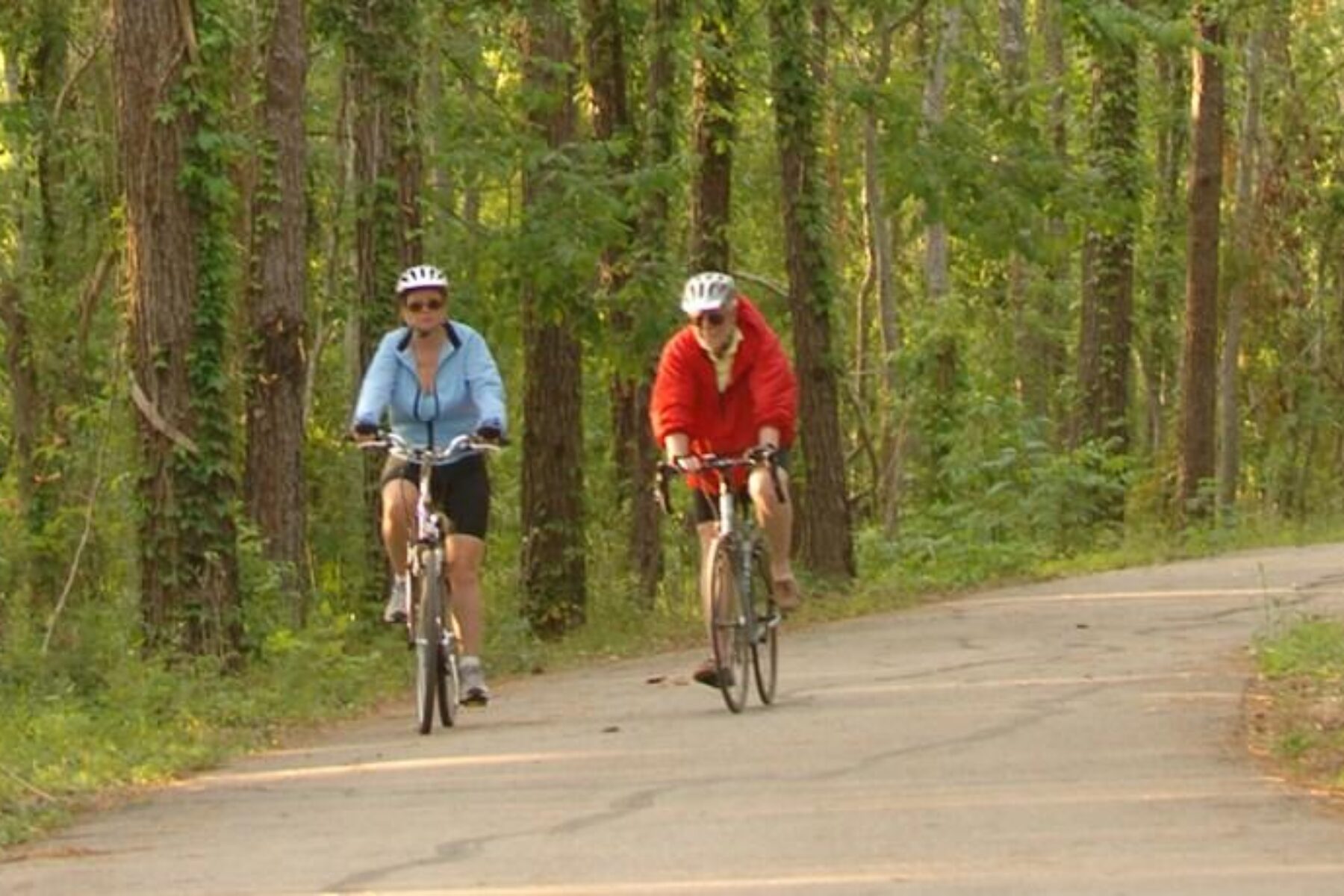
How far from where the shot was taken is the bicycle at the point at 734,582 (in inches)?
575

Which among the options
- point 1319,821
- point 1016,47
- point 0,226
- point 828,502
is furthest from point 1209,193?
point 1319,821

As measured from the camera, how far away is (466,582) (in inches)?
580

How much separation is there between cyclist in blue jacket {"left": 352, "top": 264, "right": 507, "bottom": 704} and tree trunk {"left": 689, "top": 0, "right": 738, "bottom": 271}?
1109cm

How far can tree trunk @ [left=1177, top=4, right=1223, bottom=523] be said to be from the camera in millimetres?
35312

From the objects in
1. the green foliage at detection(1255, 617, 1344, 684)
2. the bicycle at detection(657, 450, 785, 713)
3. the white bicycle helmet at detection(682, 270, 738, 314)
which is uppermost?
the white bicycle helmet at detection(682, 270, 738, 314)

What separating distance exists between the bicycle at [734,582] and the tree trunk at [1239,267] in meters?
24.3

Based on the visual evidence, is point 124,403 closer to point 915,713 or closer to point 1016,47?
point 915,713

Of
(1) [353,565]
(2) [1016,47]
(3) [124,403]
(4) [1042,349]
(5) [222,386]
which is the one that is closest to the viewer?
(5) [222,386]

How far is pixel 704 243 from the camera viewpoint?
26172 mm

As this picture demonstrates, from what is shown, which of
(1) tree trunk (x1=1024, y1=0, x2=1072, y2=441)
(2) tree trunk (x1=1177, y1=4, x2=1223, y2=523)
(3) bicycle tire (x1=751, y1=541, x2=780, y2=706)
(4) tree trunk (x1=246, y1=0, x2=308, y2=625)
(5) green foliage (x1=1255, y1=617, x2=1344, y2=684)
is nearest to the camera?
(3) bicycle tire (x1=751, y1=541, x2=780, y2=706)

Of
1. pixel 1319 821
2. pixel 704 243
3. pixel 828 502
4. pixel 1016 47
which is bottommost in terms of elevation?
pixel 1319 821

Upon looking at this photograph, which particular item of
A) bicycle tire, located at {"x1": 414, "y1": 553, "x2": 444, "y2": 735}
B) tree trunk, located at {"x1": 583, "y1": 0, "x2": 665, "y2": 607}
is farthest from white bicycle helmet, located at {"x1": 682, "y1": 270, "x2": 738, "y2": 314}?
tree trunk, located at {"x1": 583, "y1": 0, "x2": 665, "y2": 607}

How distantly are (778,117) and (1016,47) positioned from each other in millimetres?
13401

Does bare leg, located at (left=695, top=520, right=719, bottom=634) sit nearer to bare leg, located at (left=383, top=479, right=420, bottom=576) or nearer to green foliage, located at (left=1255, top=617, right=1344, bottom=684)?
bare leg, located at (left=383, top=479, right=420, bottom=576)
